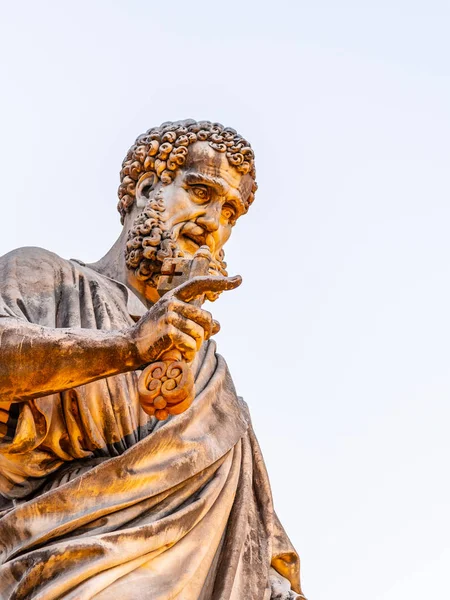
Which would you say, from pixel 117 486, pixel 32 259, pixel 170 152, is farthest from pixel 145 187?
pixel 117 486

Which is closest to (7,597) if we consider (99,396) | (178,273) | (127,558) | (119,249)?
(127,558)

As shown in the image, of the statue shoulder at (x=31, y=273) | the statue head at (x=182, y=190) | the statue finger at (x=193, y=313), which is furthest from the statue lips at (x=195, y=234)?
the statue finger at (x=193, y=313)

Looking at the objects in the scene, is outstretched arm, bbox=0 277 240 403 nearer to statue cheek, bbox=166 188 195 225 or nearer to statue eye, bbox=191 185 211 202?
statue cheek, bbox=166 188 195 225

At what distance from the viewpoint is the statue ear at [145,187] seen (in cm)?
1093

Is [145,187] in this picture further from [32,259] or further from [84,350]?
[84,350]

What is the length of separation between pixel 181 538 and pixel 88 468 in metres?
0.59

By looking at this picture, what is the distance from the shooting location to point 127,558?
852cm

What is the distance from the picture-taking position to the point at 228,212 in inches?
425

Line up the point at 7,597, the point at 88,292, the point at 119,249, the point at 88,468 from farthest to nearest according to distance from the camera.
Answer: the point at 119,249, the point at 88,292, the point at 88,468, the point at 7,597

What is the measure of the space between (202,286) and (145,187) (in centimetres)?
241

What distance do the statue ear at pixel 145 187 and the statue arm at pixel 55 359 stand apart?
2358 mm

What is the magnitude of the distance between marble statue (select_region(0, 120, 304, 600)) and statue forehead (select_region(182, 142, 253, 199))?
630mm

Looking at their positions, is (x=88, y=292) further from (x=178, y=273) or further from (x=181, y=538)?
(x=181, y=538)

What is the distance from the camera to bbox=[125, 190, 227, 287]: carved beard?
410 inches
